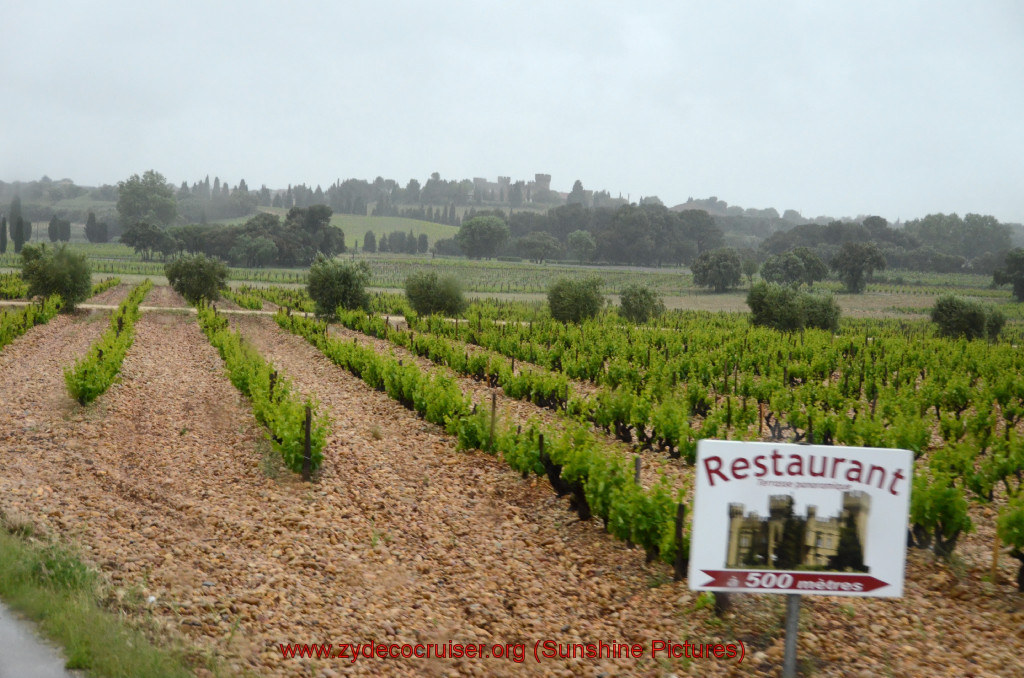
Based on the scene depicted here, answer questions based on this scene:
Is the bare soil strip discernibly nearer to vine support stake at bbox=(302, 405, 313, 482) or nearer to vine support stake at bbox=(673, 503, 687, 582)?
vine support stake at bbox=(302, 405, 313, 482)

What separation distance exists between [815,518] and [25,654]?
6.02 m

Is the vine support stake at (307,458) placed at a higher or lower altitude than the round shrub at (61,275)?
lower

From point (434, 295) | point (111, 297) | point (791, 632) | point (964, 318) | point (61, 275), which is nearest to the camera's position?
point (791, 632)

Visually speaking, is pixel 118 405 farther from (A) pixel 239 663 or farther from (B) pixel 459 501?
(A) pixel 239 663

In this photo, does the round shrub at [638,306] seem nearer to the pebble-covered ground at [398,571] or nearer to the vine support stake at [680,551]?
the pebble-covered ground at [398,571]

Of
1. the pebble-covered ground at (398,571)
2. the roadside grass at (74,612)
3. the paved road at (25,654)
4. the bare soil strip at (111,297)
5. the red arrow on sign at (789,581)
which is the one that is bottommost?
the pebble-covered ground at (398,571)

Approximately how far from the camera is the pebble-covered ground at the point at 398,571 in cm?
694

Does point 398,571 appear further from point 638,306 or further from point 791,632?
point 638,306

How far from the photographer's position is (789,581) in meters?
5.27

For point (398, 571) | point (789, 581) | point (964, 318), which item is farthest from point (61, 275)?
point (964, 318)

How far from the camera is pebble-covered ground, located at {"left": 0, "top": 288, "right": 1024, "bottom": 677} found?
694 centimetres

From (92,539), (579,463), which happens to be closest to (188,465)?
(92,539)

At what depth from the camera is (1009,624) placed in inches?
309

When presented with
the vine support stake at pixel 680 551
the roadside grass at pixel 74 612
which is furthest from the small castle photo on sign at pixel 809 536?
the roadside grass at pixel 74 612
